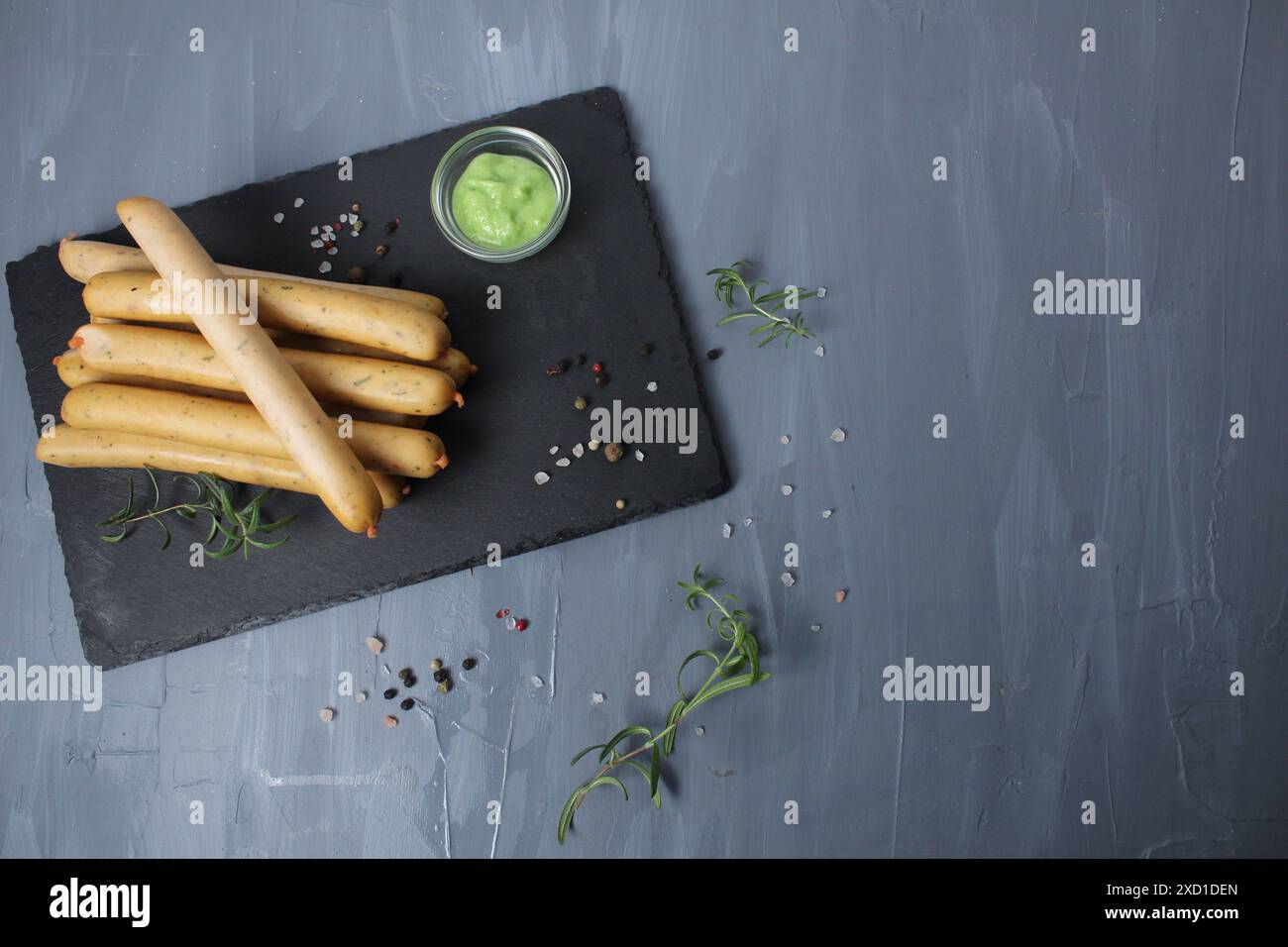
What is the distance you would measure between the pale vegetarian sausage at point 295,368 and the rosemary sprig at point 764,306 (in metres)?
0.82

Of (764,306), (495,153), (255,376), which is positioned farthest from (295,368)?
(764,306)

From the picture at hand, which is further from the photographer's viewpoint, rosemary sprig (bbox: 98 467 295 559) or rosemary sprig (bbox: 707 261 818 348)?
rosemary sprig (bbox: 707 261 818 348)

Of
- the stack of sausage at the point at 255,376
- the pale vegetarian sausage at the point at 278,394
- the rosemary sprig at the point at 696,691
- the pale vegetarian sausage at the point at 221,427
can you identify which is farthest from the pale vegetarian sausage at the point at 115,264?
the rosemary sprig at the point at 696,691

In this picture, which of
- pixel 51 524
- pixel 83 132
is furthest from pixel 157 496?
pixel 83 132

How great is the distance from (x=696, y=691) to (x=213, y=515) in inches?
54.4

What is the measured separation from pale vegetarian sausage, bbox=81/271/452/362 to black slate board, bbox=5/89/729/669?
33 centimetres

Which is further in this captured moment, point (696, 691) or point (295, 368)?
point (696, 691)

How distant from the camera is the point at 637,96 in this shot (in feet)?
8.73

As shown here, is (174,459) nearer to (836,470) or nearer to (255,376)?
(255,376)

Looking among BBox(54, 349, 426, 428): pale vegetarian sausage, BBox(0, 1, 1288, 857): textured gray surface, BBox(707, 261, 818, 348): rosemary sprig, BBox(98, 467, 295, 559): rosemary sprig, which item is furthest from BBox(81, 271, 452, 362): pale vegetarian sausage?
BBox(707, 261, 818, 348): rosemary sprig

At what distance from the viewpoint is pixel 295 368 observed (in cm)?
226

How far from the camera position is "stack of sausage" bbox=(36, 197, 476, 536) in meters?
2.14

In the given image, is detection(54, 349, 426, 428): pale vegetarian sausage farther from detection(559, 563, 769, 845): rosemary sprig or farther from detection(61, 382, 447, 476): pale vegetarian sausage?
detection(559, 563, 769, 845): rosemary sprig
